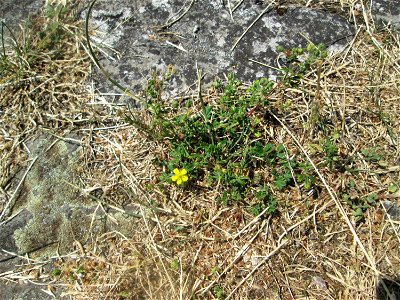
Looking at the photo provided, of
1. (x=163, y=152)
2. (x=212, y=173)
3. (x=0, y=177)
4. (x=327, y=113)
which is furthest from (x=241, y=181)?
(x=0, y=177)

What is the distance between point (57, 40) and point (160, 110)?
1.04m

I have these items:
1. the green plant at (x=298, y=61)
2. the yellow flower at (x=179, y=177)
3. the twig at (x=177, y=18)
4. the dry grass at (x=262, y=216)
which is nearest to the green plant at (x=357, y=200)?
the dry grass at (x=262, y=216)

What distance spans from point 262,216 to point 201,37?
1.39 meters

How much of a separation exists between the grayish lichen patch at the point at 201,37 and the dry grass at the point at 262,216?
0.25 meters

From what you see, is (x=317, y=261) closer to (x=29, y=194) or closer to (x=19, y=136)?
(x=29, y=194)

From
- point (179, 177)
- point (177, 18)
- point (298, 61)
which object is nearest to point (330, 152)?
point (298, 61)

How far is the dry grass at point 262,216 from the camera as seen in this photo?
2459mm

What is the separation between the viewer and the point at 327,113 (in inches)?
113

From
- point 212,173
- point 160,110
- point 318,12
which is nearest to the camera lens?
point 212,173

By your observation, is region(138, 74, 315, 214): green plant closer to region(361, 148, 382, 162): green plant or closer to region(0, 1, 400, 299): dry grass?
region(0, 1, 400, 299): dry grass

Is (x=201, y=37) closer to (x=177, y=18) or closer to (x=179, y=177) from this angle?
(x=177, y=18)

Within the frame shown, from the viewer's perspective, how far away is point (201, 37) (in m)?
3.23

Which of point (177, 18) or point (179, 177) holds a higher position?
point (177, 18)

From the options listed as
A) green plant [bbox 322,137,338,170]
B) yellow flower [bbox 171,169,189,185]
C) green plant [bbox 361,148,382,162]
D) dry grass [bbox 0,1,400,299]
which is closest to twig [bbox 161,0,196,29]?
dry grass [bbox 0,1,400,299]
